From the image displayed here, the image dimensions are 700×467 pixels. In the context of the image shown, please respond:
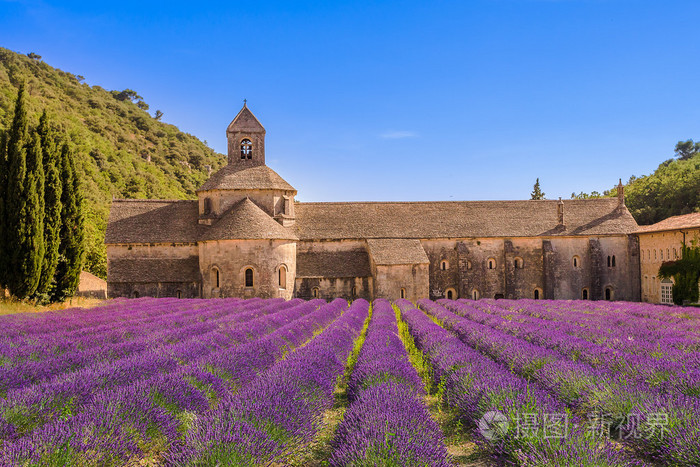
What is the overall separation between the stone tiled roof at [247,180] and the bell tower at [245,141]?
0.84 metres

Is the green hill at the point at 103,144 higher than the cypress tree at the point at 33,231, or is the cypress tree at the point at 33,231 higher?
the green hill at the point at 103,144

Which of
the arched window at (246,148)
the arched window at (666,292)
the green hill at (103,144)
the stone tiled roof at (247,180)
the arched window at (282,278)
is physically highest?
the green hill at (103,144)

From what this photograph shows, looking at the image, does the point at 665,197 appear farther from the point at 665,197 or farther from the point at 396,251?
the point at 396,251

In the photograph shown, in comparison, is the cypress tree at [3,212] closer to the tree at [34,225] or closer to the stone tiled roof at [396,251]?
the tree at [34,225]

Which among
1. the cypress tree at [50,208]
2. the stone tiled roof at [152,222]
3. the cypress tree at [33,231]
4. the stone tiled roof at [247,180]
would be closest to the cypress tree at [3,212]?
the cypress tree at [33,231]

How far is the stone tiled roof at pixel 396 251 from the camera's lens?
3055 cm

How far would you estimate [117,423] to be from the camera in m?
4.72

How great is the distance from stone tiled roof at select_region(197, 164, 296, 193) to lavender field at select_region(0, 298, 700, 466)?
2157cm

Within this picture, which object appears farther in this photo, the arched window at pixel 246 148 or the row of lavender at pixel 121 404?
the arched window at pixel 246 148

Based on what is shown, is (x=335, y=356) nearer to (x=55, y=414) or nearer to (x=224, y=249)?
(x=55, y=414)

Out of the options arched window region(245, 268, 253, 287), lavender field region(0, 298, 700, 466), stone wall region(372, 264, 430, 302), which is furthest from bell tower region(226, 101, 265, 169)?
lavender field region(0, 298, 700, 466)

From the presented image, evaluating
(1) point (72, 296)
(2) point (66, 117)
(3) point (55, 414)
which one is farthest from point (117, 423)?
(2) point (66, 117)

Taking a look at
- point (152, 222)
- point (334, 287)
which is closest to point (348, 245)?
point (334, 287)

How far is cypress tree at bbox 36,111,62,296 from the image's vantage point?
20953 mm
